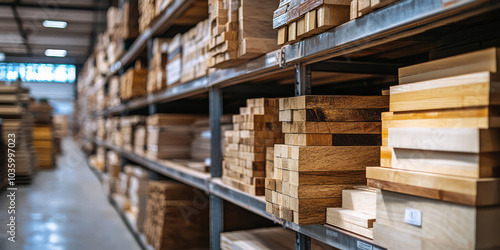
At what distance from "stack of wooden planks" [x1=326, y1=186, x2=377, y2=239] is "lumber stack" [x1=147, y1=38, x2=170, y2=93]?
302 cm

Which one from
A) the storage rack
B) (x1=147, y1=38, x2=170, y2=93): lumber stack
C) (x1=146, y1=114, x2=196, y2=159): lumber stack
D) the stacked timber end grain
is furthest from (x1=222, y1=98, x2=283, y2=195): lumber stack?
(x1=146, y1=114, x2=196, y2=159): lumber stack

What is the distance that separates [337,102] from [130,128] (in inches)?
189

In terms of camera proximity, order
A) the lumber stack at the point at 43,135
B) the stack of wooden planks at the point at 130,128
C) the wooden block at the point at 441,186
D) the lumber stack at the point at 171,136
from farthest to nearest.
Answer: the lumber stack at the point at 43,135
the stack of wooden planks at the point at 130,128
the lumber stack at the point at 171,136
the wooden block at the point at 441,186

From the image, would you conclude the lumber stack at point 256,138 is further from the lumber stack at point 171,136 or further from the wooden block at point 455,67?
the lumber stack at point 171,136

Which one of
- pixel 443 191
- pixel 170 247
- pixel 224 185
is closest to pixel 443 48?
pixel 443 191

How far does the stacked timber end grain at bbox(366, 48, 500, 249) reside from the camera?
1130 millimetres

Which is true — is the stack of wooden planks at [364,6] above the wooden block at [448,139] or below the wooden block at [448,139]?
above

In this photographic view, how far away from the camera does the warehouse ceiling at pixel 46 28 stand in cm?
1443

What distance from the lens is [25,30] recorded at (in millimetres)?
16594

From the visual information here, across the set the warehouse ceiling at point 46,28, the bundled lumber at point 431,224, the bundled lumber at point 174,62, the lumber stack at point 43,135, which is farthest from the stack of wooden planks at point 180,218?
the warehouse ceiling at point 46,28

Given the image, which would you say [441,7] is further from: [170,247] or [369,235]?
[170,247]

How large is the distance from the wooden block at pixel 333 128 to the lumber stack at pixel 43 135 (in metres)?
12.1

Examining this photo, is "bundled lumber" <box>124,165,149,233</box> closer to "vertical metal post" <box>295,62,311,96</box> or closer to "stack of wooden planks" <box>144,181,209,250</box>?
"stack of wooden planks" <box>144,181,209,250</box>

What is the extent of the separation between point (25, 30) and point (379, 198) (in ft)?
59.0
